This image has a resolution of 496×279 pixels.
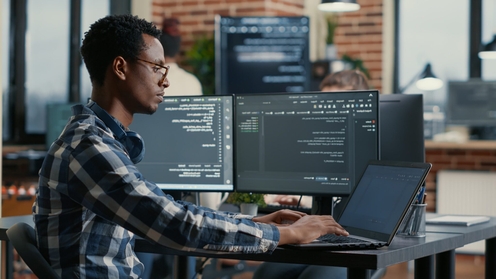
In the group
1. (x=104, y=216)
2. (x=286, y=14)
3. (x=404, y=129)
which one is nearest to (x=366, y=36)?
(x=286, y=14)

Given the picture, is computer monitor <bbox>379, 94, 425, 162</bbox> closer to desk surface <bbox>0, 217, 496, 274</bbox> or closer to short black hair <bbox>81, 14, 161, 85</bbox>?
desk surface <bbox>0, 217, 496, 274</bbox>

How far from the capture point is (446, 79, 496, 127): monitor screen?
5727 mm

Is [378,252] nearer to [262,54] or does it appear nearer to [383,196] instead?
[383,196]

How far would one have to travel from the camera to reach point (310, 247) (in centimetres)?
175

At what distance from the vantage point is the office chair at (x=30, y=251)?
1.52 metres

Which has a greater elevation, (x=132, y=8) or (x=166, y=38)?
(x=132, y=8)

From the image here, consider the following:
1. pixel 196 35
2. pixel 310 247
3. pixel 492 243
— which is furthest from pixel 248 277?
pixel 310 247

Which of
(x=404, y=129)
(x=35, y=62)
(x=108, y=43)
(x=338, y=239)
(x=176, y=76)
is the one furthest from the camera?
(x=35, y=62)

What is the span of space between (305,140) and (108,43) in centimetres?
85

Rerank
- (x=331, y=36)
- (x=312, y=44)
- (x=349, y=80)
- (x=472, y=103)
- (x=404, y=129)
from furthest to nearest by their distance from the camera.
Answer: (x=312, y=44) → (x=331, y=36) → (x=472, y=103) → (x=349, y=80) → (x=404, y=129)

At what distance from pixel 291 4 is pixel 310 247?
4488mm

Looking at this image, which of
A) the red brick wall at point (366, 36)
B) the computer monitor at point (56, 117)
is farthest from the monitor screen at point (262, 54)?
the red brick wall at point (366, 36)

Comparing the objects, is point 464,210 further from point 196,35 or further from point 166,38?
point 166,38

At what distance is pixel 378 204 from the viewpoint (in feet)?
6.38
